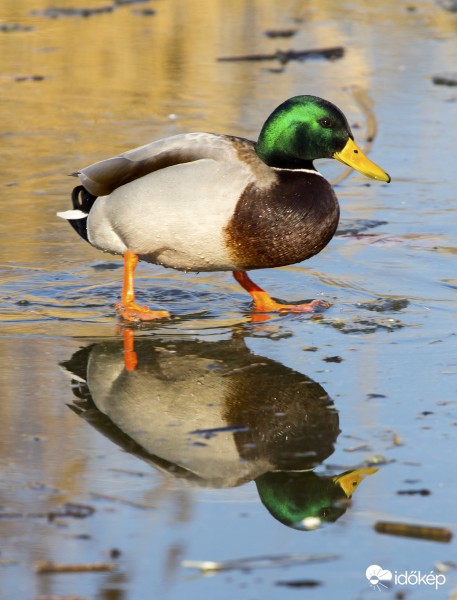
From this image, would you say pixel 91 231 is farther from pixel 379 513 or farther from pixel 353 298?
pixel 379 513

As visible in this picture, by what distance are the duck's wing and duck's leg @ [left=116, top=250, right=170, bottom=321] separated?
0.31 m

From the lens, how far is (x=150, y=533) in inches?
116

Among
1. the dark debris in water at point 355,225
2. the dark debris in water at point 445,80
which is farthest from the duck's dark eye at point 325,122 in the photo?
the dark debris in water at point 445,80

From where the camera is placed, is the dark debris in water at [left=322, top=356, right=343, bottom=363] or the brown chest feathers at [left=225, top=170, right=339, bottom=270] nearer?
the dark debris in water at [left=322, top=356, right=343, bottom=363]

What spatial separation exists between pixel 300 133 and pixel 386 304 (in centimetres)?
76

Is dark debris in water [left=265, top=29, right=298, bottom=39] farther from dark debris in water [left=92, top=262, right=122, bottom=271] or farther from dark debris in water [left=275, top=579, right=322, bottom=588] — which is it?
dark debris in water [left=275, top=579, right=322, bottom=588]

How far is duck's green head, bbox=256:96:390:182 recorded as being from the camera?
194 inches

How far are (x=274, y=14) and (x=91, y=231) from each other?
8461 millimetres

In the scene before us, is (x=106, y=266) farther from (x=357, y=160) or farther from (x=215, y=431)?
(x=215, y=431)

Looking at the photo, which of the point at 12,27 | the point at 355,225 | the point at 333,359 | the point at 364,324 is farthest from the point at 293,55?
the point at 333,359

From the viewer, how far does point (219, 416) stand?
3760 millimetres

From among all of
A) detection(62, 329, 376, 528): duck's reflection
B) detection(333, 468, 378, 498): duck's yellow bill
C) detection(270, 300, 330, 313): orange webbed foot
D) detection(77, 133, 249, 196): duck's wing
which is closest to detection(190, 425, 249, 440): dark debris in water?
detection(62, 329, 376, 528): duck's reflection

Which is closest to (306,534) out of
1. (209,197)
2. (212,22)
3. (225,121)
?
(209,197)

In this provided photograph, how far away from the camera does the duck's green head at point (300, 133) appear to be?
4.93m
